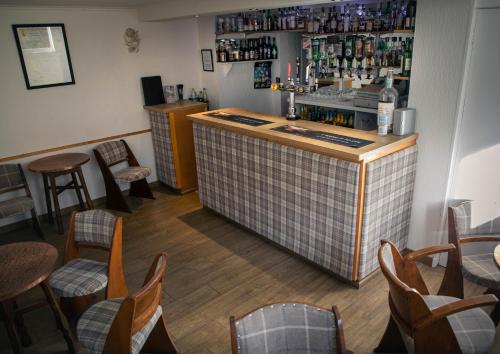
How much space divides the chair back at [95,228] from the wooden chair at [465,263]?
2088 millimetres

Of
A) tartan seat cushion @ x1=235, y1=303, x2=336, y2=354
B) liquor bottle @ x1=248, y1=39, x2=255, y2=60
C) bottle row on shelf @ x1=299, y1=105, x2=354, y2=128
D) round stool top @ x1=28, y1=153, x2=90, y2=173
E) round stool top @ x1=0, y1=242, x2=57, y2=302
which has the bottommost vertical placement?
round stool top @ x1=0, y1=242, x2=57, y2=302

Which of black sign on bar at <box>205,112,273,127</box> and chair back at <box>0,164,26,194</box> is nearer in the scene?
black sign on bar at <box>205,112,273,127</box>

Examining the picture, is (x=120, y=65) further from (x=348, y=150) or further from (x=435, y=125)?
(x=435, y=125)

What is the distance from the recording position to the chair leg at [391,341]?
2154 millimetres

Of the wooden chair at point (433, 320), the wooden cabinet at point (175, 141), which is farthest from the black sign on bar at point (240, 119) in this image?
the wooden chair at point (433, 320)

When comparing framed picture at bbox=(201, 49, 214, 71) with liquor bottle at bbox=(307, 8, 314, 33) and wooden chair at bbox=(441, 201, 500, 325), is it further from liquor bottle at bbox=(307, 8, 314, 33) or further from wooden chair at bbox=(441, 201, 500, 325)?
wooden chair at bbox=(441, 201, 500, 325)

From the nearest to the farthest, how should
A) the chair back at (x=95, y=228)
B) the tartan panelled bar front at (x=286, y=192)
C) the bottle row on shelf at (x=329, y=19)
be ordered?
1. the chair back at (x=95, y=228)
2. the tartan panelled bar front at (x=286, y=192)
3. the bottle row on shelf at (x=329, y=19)

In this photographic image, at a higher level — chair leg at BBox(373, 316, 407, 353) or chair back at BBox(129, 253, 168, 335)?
chair back at BBox(129, 253, 168, 335)

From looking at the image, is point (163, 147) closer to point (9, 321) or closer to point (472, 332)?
point (9, 321)

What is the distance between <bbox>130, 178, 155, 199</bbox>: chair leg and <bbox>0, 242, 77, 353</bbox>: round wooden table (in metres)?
2.26

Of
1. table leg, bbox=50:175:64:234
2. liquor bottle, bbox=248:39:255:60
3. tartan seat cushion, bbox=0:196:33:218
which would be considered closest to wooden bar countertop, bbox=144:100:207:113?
liquor bottle, bbox=248:39:255:60

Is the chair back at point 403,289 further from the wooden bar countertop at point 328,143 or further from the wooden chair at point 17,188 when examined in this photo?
the wooden chair at point 17,188

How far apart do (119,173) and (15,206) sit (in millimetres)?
1097

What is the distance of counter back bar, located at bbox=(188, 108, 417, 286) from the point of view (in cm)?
260
